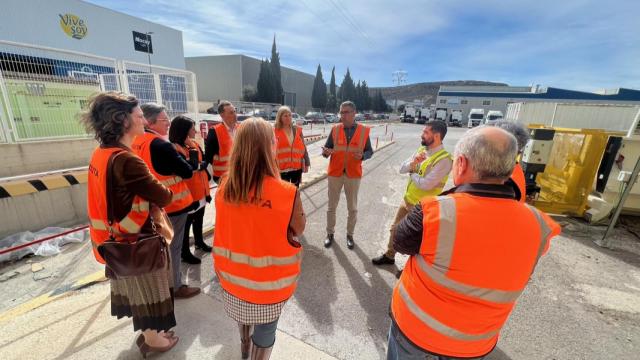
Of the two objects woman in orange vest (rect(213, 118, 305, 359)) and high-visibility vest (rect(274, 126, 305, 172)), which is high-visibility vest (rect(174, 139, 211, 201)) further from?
woman in orange vest (rect(213, 118, 305, 359))

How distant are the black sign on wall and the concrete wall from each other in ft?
90.3

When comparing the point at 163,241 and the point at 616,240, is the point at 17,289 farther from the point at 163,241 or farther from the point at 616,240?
the point at 616,240

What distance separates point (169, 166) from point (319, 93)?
57.5m

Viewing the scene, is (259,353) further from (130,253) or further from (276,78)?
(276,78)

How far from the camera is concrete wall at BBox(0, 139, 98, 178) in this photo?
4730 mm

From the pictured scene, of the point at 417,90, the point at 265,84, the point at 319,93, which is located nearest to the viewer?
the point at 265,84

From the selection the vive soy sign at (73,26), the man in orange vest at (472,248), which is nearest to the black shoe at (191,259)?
the man in orange vest at (472,248)

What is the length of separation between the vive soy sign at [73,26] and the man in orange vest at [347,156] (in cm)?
2787

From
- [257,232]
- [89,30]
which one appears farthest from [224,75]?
[257,232]

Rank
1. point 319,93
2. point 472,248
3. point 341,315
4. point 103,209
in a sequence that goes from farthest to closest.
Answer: point 319,93
point 341,315
point 103,209
point 472,248

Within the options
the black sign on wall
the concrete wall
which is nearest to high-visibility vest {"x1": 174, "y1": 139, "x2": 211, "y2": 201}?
the concrete wall

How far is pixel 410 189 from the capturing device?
121 inches

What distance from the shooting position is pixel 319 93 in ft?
187

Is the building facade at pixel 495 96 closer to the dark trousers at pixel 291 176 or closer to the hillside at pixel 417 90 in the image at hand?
the dark trousers at pixel 291 176
